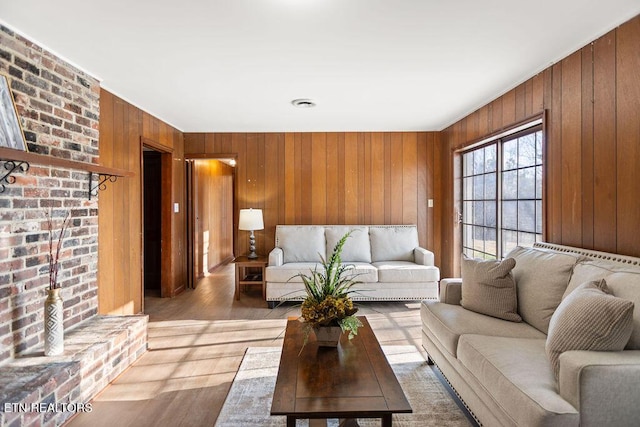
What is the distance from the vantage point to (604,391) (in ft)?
4.36

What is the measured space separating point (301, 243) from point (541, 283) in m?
3.01

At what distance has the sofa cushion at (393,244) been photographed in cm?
474

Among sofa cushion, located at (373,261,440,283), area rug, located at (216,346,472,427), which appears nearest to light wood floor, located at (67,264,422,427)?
area rug, located at (216,346,472,427)

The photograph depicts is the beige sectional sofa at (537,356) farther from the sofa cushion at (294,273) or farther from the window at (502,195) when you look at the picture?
the sofa cushion at (294,273)

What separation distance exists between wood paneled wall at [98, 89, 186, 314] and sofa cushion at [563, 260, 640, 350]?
3.63m

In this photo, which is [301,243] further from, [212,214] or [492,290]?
[212,214]

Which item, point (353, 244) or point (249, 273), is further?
point (249, 273)

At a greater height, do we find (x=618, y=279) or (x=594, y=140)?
(x=594, y=140)

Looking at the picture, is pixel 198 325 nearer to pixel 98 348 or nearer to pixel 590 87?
pixel 98 348

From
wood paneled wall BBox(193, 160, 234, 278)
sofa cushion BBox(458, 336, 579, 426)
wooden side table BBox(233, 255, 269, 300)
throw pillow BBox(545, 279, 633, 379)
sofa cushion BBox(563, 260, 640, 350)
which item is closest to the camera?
sofa cushion BBox(458, 336, 579, 426)

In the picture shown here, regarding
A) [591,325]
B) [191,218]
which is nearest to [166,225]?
[191,218]

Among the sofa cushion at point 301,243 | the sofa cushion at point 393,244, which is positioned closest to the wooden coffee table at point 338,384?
the sofa cushion at point 301,243

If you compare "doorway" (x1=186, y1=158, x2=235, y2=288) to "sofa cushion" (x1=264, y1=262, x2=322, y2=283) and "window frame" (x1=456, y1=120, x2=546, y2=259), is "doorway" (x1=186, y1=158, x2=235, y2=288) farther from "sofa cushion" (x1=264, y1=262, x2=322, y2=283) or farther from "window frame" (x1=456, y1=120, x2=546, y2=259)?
"window frame" (x1=456, y1=120, x2=546, y2=259)

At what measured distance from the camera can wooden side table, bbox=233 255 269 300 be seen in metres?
4.49
